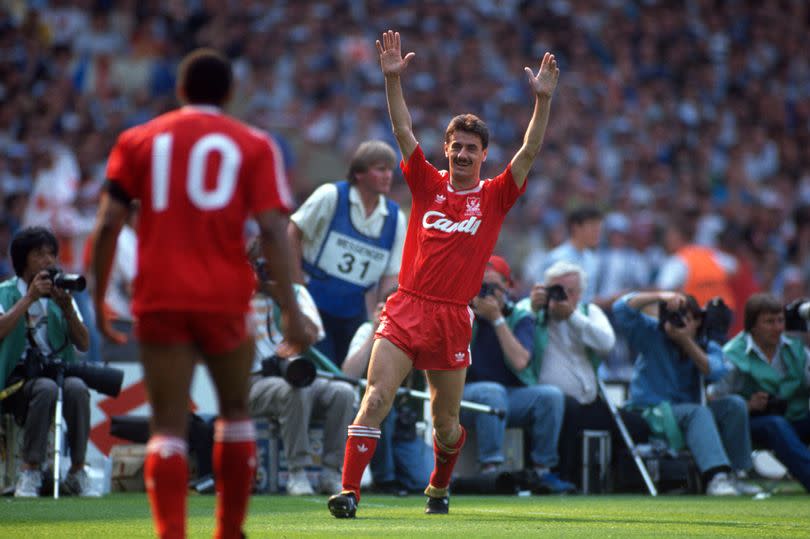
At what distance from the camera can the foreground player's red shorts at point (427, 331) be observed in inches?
322

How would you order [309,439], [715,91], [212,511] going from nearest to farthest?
[212,511] → [309,439] → [715,91]

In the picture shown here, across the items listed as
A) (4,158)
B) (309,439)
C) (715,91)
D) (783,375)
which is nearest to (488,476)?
(309,439)

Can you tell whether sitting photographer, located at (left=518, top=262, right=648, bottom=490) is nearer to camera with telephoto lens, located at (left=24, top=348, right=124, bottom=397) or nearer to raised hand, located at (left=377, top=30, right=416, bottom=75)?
camera with telephoto lens, located at (left=24, top=348, right=124, bottom=397)

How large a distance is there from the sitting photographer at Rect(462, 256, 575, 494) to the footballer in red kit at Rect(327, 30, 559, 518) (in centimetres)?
299

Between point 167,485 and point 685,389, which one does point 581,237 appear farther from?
point 167,485

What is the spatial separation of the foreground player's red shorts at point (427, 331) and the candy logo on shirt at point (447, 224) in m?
0.41

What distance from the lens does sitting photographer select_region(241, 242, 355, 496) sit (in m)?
10.8

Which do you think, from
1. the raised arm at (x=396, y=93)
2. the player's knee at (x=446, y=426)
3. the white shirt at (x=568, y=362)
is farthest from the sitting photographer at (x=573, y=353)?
the raised arm at (x=396, y=93)

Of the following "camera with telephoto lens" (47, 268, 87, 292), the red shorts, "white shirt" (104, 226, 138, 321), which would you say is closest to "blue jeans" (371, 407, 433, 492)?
"camera with telephoto lens" (47, 268, 87, 292)

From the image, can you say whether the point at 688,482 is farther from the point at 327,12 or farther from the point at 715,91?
the point at 715,91

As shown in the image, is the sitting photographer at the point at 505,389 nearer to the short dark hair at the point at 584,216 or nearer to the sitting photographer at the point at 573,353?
the sitting photographer at the point at 573,353

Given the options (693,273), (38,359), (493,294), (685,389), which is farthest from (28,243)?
(693,273)

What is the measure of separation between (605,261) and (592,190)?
2.67 metres

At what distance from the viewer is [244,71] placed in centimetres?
2119
